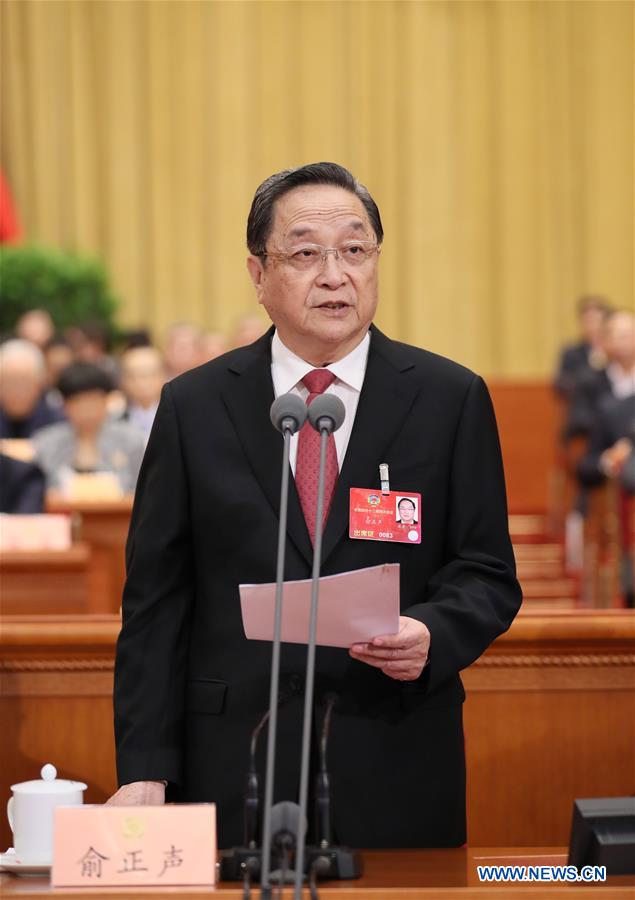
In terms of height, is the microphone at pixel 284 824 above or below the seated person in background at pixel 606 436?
below

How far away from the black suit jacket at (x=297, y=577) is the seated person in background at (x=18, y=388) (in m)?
5.07

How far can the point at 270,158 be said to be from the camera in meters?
12.8

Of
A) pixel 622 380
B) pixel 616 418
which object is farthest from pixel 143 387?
pixel 622 380

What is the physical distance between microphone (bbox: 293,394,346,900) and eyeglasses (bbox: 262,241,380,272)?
373 mm

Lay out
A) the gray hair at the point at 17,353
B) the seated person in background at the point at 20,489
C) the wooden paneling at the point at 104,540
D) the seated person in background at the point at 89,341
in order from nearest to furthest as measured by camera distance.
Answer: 1. the wooden paneling at the point at 104,540
2. the seated person in background at the point at 20,489
3. the gray hair at the point at 17,353
4. the seated person in background at the point at 89,341

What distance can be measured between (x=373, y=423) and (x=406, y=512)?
0.14 meters

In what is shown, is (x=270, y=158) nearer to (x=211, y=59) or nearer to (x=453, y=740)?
(x=211, y=59)

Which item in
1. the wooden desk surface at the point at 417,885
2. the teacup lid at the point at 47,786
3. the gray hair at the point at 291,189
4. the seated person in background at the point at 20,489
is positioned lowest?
the wooden desk surface at the point at 417,885

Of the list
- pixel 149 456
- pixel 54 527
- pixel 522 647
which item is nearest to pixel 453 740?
pixel 149 456

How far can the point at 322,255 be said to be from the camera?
1.98m

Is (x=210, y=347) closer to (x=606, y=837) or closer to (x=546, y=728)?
(x=546, y=728)

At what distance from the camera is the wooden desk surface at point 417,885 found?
1510mm

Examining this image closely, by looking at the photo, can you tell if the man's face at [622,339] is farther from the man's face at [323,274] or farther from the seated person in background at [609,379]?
the man's face at [323,274]

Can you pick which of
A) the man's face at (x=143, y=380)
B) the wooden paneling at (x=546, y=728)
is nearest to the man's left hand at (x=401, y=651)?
the wooden paneling at (x=546, y=728)
